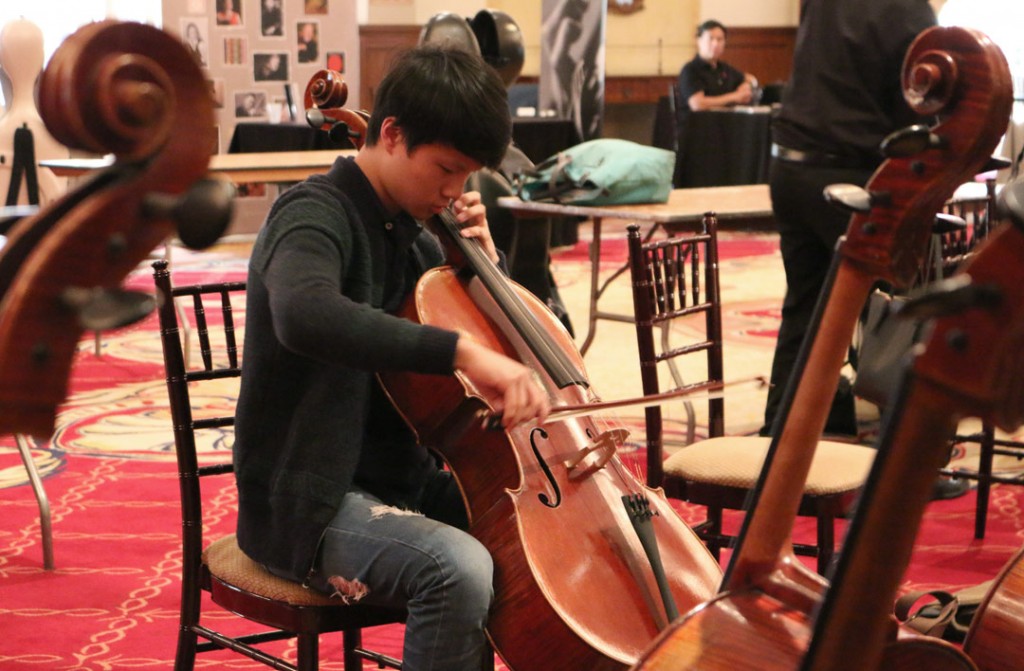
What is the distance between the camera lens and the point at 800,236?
3389mm

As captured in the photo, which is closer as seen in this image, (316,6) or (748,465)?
(748,465)

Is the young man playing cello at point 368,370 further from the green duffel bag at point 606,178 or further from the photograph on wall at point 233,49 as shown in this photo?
the photograph on wall at point 233,49

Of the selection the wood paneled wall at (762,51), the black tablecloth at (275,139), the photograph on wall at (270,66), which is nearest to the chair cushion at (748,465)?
the black tablecloth at (275,139)

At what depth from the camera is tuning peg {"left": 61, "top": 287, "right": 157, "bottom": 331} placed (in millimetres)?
714

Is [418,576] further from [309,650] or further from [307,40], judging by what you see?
[307,40]

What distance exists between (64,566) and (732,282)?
15.1 ft

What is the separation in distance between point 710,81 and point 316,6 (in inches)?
108

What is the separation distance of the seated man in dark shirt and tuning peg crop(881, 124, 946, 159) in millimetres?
7950

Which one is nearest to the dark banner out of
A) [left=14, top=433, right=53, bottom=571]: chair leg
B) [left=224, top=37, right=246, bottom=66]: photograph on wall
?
[left=224, top=37, right=246, bottom=66]: photograph on wall

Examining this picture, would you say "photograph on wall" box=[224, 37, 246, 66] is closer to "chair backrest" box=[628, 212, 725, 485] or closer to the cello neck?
"chair backrest" box=[628, 212, 725, 485]

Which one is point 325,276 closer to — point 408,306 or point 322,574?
point 408,306

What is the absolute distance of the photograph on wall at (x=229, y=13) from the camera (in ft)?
26.5

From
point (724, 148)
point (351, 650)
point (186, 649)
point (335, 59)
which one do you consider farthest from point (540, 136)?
point (186, 649)

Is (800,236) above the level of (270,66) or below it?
below
